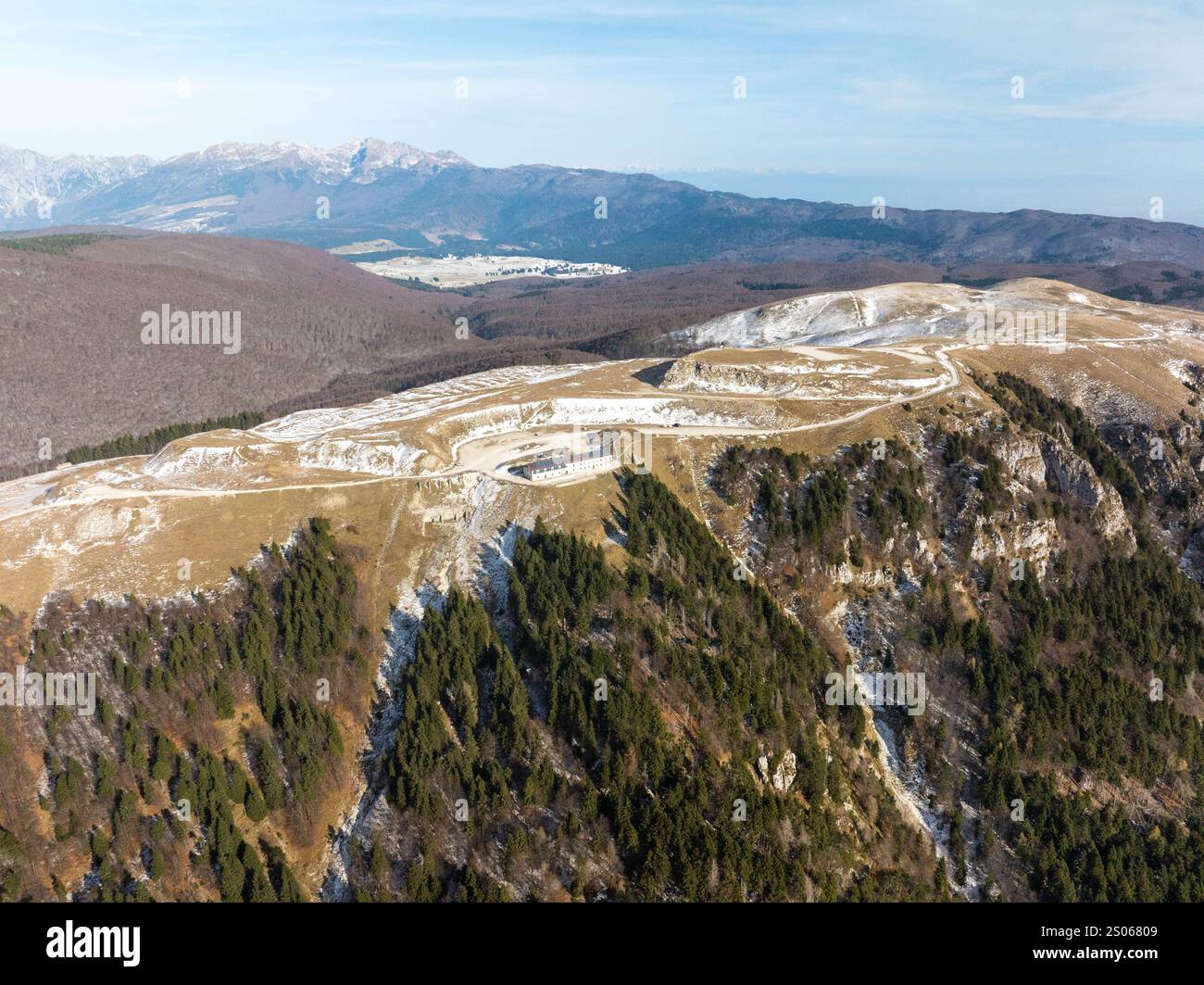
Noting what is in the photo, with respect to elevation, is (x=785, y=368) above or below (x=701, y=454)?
above

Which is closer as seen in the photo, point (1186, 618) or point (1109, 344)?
point (1186, 618)

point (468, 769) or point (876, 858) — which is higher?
point (468, 769)
